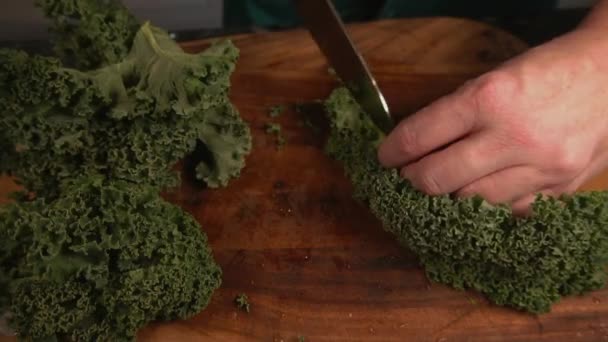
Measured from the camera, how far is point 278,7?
2.89 m

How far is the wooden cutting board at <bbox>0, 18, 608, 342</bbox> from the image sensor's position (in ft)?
6.26

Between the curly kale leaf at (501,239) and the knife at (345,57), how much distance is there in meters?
0.19

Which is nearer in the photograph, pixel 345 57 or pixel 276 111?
pixel 345 57

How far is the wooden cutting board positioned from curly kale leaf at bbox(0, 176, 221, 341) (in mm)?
181

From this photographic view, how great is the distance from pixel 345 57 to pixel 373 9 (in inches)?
34.0

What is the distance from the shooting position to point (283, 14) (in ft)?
9.60

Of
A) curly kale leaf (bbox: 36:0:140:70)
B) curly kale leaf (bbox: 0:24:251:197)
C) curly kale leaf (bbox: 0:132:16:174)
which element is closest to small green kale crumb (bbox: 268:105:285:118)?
curly kale leaf (bbox: 0:24:251:197)

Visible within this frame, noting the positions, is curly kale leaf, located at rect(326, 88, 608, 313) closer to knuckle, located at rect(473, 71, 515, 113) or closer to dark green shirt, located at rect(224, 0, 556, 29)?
knuckle, located at rect(473, 71, 515, 113)

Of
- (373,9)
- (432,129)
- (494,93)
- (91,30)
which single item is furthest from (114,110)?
(373,9)

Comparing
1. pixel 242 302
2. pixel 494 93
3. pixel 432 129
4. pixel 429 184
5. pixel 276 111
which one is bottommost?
pixel 242 302

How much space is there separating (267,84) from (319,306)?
859 mm

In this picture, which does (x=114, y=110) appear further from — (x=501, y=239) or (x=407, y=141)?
(x=501, y=239)

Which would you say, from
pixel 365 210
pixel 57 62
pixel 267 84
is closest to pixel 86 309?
pixel 57 62

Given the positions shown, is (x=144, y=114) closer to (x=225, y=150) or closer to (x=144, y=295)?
(x=225, y=150)
